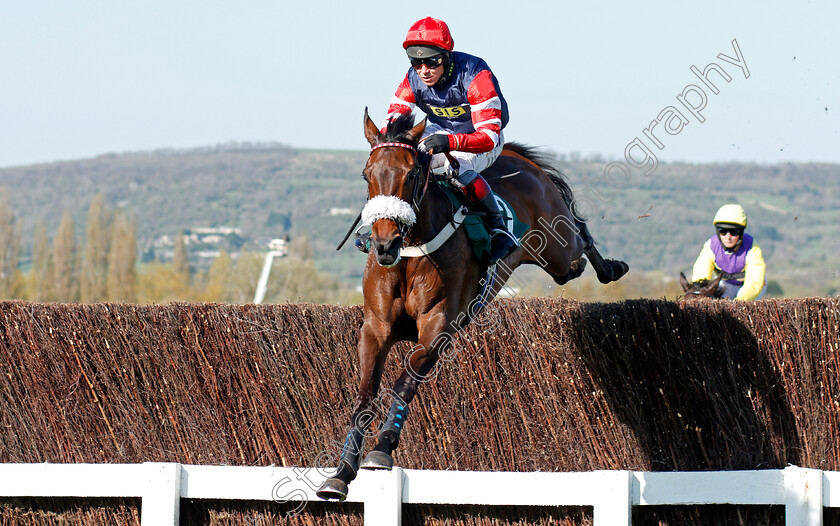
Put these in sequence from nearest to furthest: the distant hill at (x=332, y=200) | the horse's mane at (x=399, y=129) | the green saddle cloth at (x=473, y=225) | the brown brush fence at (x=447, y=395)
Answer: the horse's mane at (x=399, y=129), the green saddle cloth at (x=473, y=225), the brown brush fence at (x=447, y=395), the distant hill at (x=332, y=200)

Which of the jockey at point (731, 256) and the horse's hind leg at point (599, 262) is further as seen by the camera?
the jockey at point (731, 256)

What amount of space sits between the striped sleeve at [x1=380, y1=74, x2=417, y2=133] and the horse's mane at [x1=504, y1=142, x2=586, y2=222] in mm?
1662

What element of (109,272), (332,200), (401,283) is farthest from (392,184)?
(332,200)

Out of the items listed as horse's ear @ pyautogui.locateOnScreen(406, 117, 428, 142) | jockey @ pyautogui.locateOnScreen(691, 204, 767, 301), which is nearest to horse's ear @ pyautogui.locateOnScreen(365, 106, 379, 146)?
horse's ear @ pyautogui.locateOnScreen(406, 117, 428, 142)

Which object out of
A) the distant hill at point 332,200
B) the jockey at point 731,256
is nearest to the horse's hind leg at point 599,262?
the jockey at point 731,256

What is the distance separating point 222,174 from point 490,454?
465ft

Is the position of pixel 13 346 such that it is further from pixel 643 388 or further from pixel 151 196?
pixel 151 196

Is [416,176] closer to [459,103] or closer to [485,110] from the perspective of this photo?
[485,110]

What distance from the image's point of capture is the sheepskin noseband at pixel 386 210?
15.3ft

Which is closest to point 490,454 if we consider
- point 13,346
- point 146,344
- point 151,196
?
point 146,344

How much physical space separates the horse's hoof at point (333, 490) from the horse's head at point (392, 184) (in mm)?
1075

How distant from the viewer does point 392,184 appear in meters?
4.79

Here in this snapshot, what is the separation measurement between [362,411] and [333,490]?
1.57 ft

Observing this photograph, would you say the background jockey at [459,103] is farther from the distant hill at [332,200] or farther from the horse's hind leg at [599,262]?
the distant hill at [332,200]
